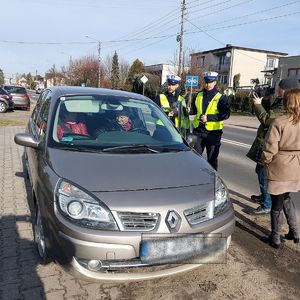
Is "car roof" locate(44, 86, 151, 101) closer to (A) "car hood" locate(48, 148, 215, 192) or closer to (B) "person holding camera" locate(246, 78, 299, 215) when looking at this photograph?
(A) "car hood" locate(48, 148, 215, 192)

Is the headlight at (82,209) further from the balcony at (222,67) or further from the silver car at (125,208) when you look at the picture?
the balcony at (222,67)

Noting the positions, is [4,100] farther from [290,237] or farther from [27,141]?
[290,237]

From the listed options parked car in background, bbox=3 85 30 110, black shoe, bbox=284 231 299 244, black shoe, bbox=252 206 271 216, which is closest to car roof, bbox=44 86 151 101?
black shoe, bbox=252 206 271 216

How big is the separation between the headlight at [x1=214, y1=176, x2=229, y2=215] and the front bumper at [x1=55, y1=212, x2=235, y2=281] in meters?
0.51

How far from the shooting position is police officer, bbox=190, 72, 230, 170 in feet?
18.4

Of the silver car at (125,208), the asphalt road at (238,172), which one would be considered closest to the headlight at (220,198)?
the silver car at (125,208)

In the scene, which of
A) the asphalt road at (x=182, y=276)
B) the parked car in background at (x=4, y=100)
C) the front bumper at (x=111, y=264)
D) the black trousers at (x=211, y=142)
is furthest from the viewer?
the parked car in background at (x=4, y=100)

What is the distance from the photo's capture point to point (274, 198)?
13.4 ft

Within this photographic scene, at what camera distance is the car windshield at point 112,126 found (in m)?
3.61

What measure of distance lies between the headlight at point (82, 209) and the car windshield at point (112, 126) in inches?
28.6

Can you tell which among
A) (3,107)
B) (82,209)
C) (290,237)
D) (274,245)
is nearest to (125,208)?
(82,209)

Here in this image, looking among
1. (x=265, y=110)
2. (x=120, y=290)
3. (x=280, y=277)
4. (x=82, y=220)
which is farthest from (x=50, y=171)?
(x=265, y=110)

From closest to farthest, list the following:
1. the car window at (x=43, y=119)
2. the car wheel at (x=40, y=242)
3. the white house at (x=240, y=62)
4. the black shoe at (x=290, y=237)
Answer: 1. the car wheel at (x=40, y=242)
2. the car window at (x=43, y=119)
3. the black shoe at (x=290, y=237)
4. the white house at (x=240, y=62)

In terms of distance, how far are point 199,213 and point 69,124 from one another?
1742 mm
